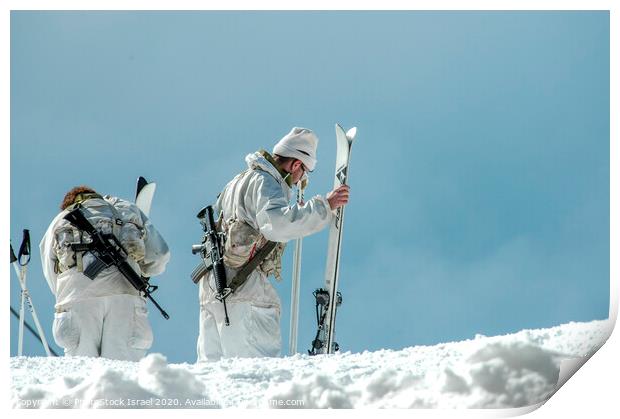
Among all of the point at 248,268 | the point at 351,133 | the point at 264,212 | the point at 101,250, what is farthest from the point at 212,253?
the point at 351,133

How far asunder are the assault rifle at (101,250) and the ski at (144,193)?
185cm

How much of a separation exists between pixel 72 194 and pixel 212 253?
1.30 m

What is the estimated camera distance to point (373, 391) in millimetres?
6355

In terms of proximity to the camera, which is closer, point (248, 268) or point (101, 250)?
point (248, 268)

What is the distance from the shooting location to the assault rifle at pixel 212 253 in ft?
27.7

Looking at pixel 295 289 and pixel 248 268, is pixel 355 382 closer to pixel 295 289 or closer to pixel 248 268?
pixel 248 268

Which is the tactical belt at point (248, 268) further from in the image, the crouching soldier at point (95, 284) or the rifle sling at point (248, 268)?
the crouching soldier at point (95, 284)

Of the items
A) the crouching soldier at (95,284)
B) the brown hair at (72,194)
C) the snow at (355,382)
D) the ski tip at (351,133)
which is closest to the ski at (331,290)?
the ski tip at (351,133)

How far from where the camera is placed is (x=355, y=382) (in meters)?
6.50

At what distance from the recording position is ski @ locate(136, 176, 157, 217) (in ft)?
35.9

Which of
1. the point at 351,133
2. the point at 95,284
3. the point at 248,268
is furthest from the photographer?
the point at 351,133

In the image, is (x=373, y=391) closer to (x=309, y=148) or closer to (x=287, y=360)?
(x=287, y=360)
